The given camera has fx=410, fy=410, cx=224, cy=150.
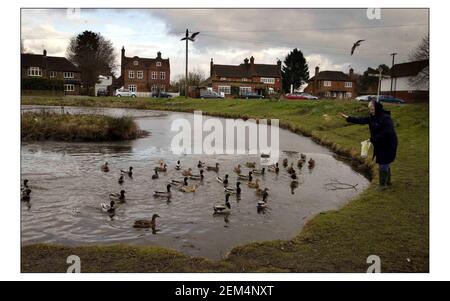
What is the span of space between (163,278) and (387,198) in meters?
7.91

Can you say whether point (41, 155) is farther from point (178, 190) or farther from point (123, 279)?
point (123, 279)

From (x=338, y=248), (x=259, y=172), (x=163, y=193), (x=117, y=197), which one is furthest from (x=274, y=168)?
(x=338, y=248)

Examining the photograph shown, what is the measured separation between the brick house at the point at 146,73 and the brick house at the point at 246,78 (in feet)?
27.1

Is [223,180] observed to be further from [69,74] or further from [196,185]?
[69,74]

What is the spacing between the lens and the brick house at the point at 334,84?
250 ft

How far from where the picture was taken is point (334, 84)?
77.2 meters

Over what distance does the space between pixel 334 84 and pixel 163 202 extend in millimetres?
69092

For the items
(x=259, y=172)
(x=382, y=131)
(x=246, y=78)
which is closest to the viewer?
(x=382, y=131)

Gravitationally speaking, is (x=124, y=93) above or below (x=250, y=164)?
above

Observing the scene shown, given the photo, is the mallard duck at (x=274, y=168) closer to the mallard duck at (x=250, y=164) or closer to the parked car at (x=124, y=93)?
the mallard duck at (x=250, y=164)

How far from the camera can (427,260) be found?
331 inches

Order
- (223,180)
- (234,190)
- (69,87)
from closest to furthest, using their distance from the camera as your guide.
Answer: (234,190) < (223,180) < (69,87)

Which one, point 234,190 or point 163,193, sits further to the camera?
point 234,190

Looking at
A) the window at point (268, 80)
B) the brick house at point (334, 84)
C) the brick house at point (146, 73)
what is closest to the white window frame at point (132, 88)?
the brick house at point (146, 73)
